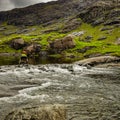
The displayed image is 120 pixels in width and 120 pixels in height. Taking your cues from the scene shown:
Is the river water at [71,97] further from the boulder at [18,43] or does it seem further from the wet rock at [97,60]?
the boulder at [18,43]

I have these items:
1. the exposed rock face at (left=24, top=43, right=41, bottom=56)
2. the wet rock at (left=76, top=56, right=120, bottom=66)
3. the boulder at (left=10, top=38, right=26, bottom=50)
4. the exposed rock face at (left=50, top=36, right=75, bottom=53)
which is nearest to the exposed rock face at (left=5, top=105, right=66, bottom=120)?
the wet rock at (left=76, top=56, right=120, bottom=66)

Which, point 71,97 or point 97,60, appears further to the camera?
point 97,60

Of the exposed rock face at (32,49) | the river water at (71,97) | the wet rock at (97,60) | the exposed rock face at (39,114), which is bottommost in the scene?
the exposed rock face at (32,49)

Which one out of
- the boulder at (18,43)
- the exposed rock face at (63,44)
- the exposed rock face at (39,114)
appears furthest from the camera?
the boulder at (18,43)

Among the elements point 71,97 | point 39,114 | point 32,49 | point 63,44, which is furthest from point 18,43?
point 39,114

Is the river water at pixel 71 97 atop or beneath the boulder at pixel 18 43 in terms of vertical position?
atop

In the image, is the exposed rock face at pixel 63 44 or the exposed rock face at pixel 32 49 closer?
the exposed rock face at pixel 63 44

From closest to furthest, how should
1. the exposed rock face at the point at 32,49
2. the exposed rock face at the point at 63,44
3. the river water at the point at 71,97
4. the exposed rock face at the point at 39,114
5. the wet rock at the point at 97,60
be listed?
the exposed rock face at the point at 39,114
the river water at the point at 71,97
the wet rock at the point at 97,60
the exposed rock face at the point at 63,44
the exposed rock face at the point at 32,49

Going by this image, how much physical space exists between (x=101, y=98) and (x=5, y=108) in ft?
42.5

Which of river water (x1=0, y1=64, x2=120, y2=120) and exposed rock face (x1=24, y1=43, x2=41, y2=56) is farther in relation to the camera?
→ exposed rock face (x1=24, y1=43, x2=41, y2=56)

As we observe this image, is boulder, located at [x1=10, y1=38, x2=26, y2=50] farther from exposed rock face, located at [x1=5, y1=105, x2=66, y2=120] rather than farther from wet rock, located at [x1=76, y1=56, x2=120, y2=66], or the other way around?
exposed rock face, located at [x1=5, y1=105, x2=66, y2=120]

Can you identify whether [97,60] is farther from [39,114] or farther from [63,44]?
[39,114]

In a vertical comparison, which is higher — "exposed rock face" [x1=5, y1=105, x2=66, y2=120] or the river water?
"exposed rock face" [x1=5, y1=105, x2=66, y2=120]

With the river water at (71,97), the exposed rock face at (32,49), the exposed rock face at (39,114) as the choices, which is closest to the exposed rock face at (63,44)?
the exposed rock face at (32,49)
